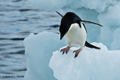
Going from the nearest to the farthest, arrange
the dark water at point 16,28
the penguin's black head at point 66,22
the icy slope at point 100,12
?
the penguin's black head at point 66,22, the icy slope at point 100,12, the dark water at point 16,28

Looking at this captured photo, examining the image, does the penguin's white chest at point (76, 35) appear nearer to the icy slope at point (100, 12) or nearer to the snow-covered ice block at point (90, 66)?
the snow-covered ice block at point (90, 66)

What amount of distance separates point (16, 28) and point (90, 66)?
5615 millimetres

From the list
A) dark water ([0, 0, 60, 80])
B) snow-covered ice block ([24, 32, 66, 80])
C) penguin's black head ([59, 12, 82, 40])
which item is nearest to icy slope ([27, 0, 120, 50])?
snow-covered ice block ([24, 32, 66, 80])

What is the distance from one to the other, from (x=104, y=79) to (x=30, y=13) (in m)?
8.12

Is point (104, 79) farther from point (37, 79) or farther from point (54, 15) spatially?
point (54, 15)

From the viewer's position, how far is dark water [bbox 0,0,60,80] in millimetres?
5406

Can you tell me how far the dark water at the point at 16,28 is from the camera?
5406 millimetres

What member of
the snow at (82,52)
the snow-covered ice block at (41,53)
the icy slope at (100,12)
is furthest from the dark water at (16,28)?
the icy slope at (100,12)

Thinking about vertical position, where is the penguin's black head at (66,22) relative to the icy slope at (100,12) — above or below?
above

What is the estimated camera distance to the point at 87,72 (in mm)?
3146

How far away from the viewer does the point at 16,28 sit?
338 inches

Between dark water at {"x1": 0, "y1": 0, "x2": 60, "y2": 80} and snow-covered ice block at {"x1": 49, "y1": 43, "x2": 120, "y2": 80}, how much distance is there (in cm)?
179

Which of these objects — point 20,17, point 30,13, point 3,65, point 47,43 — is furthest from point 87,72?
point 30,13

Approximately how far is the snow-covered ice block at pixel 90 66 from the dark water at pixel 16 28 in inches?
70.6
